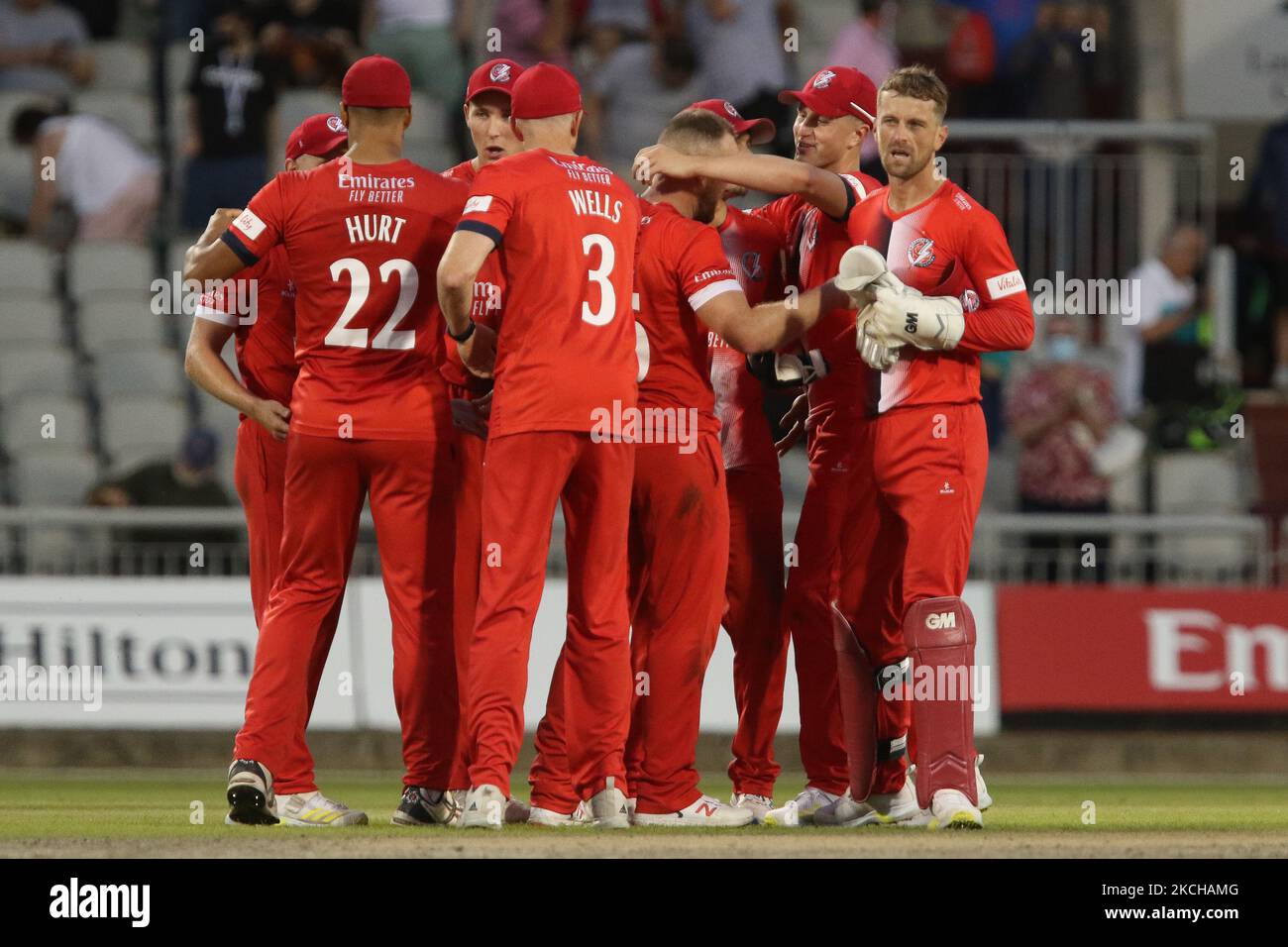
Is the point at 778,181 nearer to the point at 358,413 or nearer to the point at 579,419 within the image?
the point at 579,419

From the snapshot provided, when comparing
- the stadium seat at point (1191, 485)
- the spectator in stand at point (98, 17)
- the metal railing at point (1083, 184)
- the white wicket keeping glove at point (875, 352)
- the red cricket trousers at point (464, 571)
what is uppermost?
the spectator in stand at point (98, 17)

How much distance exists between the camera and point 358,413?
29.3 ft

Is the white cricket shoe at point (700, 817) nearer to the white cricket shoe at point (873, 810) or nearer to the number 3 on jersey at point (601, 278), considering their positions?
the white cricket shoe at point (873, 810)

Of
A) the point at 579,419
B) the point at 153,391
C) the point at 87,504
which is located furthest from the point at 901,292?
the point at 153,391

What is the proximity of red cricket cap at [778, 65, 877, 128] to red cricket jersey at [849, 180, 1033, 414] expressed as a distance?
3.14 feet

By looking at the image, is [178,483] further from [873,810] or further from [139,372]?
[873,810]

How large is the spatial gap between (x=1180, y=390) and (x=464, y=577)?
376 inches

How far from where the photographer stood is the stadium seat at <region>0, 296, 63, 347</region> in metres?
17.6

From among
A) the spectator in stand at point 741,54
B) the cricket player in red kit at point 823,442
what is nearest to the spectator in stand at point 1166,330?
the spectator in stand at point 741,54

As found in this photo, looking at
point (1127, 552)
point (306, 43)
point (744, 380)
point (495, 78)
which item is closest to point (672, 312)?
point (744, 380)

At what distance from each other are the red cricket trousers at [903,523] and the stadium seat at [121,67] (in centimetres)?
1175

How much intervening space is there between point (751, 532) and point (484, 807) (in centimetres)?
195

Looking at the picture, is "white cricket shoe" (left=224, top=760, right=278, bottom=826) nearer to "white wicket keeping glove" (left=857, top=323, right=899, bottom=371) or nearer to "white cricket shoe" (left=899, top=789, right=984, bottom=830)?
"white cricket shoe" (left=899, top=789, right=984, bottom=830)

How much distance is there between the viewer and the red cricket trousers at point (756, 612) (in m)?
9.63
